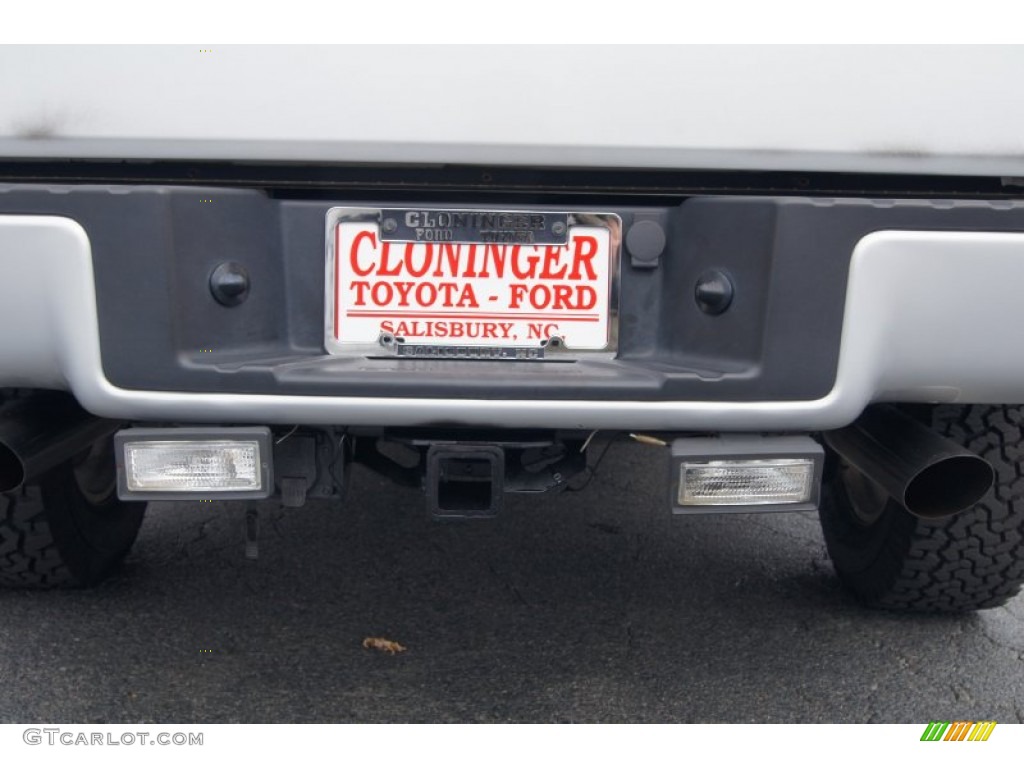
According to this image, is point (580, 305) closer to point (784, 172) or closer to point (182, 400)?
point (784, 172)

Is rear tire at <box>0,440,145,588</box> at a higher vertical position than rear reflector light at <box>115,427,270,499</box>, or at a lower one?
lower

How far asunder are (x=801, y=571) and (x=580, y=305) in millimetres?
1363

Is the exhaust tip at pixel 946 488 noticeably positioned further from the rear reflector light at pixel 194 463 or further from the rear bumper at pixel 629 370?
the rear reflector light at pixel 194 463

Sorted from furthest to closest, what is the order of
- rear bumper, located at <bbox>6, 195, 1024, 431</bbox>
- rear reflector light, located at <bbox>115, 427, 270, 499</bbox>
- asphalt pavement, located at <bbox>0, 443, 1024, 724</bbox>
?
1. asphalt pavement, located at <bbox>0, 443, 1024, 724</bbox>
2. rear reflector light, located at <bbox>115, 427, 270, 499</bbox>
3. rear bumper, located at <bbox>6, 195, 1024, 431</bbox>

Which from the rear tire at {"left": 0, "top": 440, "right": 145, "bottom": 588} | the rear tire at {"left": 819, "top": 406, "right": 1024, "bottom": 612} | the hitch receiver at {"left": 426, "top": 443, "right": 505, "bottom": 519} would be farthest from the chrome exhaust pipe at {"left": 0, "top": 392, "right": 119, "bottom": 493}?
the rear tire at {"left": 819, "top": 406, "right": 1024, "bottom": 612}

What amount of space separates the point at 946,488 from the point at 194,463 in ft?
4.31

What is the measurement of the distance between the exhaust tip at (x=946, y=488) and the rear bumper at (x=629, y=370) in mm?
159

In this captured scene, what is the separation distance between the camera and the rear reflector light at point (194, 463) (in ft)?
5.46

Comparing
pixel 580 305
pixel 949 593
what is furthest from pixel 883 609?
pixel 580 305

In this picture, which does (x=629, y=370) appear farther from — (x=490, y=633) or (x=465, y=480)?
(x=490, y=633)

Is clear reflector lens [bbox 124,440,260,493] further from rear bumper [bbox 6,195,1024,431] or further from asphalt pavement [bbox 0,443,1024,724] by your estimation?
asphalt pavement [bbox 0,443,1024,724]

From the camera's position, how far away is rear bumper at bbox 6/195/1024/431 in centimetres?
156

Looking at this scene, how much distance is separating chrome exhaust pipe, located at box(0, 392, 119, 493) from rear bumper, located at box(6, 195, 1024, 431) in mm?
167

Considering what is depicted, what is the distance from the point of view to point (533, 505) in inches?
125
